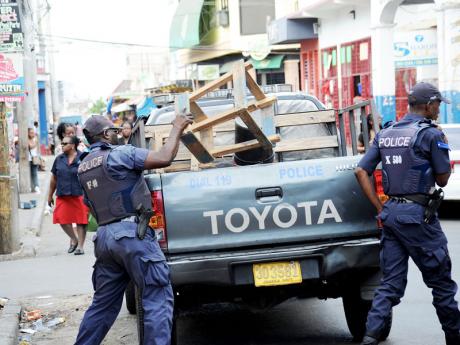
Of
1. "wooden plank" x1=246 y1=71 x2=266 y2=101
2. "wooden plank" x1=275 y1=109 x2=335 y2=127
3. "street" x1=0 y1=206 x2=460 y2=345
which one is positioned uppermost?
"wooden plank" x1=246 y1=71 x2=266 y2=101

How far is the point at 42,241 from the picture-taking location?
49.8ft

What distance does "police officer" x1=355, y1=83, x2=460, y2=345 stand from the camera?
5.99 metres

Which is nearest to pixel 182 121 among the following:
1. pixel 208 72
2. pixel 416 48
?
pixel 416 48

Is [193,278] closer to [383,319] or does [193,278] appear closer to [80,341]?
[80,341]

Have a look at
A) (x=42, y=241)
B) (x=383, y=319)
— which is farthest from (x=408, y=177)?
(x=42, y=241)

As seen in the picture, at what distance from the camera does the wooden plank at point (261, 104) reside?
693cm

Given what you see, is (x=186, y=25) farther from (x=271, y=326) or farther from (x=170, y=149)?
(x=170, y=149)

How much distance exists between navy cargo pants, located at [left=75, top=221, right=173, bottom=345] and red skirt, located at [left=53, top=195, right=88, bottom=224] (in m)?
6.70

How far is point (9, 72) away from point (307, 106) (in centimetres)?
641

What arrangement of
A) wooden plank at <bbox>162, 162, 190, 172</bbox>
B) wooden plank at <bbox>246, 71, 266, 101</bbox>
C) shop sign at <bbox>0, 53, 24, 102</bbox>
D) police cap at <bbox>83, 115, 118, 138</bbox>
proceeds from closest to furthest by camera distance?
police cap at <bbox>83, 115, 118, 138</bbox>, wooden plank at <bbox>246, 71, 266, 101</bbox>, wooden plank at <bbox>162, 162, 190, 172</bbox>, shop sign at <bbox>0, 53, 24, 102</bbox>

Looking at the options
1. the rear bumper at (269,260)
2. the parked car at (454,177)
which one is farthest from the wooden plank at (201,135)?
the parked car at (454,177)

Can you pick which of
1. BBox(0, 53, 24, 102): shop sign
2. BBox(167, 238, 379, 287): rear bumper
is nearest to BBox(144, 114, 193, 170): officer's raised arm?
BBox(167, 238, 379, 287): rear bumper

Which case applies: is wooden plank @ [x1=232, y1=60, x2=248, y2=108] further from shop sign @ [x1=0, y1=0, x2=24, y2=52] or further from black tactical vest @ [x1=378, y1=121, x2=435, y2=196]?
shop sign @ [x1=0, y1=0, x2=24, y2=52]

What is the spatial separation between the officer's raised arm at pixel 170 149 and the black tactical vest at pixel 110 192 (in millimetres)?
209
